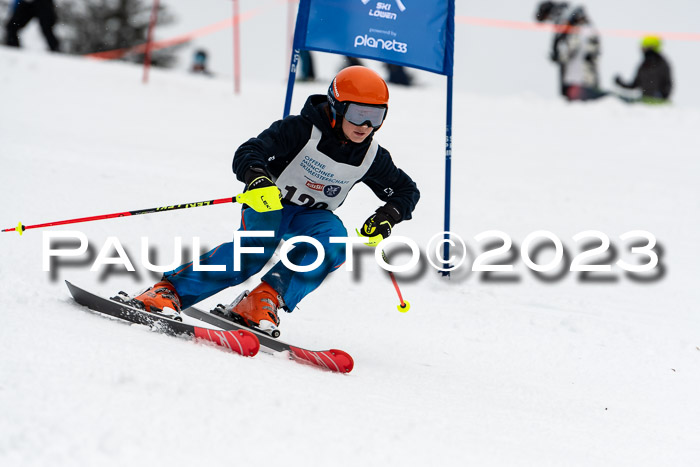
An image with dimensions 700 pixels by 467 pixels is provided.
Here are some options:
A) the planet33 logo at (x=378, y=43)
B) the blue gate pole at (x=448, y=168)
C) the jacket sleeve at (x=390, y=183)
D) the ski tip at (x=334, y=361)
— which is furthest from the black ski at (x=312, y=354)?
the planet33 logo at (x=378, y=43)

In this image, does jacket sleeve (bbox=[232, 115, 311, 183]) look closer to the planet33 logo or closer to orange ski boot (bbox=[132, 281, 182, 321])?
orange ski boot (bbox=[132, 281, 182, 321])

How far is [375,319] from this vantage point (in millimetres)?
4727

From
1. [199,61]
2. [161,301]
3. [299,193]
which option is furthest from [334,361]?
[199,61]

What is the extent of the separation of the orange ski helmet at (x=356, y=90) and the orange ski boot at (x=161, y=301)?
1153 mm

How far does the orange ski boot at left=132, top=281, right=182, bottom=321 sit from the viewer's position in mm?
3328

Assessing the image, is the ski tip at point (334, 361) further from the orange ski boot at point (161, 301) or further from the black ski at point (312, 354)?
the orange ski boot at point (161, 301)

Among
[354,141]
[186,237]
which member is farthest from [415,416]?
[186,237]

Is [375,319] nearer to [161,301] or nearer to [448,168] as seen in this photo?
[448,168]

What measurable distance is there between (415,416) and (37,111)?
8490 millimetres

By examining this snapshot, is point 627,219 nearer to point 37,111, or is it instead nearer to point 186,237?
point 186,237

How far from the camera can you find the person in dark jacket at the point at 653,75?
12516 millimetres

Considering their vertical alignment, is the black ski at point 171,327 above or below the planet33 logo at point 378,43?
below

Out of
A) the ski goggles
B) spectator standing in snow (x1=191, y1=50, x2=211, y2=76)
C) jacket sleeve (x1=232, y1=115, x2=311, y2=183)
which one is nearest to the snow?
jacket sleeve (x1=232, y1=115, x2=311, y2=183)

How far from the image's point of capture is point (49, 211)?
5.43 meters
